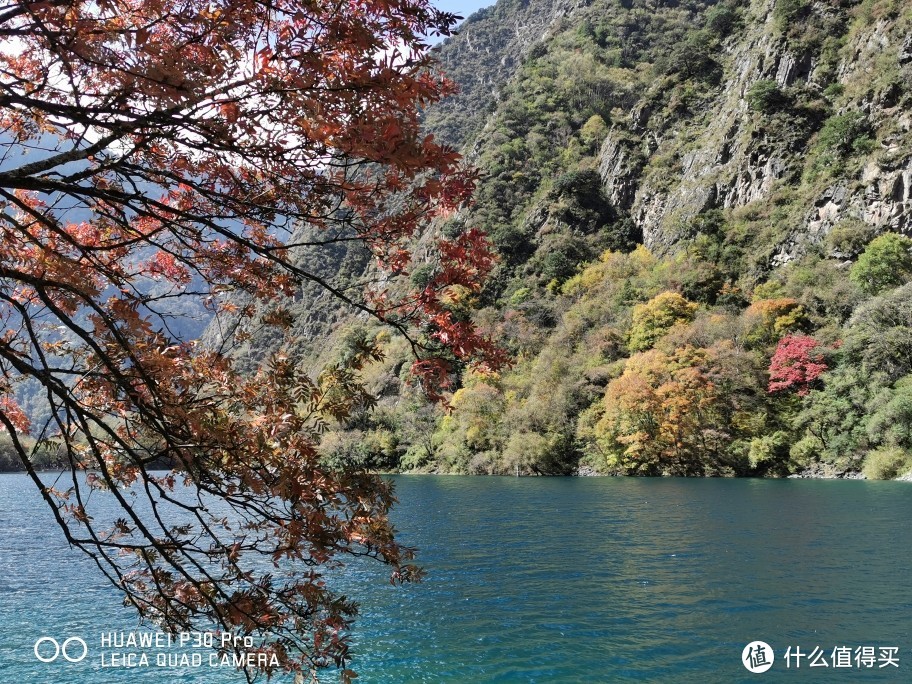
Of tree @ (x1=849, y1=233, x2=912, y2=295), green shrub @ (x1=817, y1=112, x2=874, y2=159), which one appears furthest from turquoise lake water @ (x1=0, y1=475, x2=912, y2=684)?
green shrub @ (x1=817, y1=112, x2=874, y2=159)

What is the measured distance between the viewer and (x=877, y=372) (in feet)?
128

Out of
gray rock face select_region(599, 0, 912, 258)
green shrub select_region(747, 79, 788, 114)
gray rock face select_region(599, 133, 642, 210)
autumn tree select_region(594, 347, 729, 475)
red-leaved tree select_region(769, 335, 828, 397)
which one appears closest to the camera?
red-leaved tree select_region(769, 335, 828, 397)

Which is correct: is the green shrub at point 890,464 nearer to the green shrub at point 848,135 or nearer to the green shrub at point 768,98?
the green shrub at point 848,135

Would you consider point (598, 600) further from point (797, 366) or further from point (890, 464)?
point (797, 366)

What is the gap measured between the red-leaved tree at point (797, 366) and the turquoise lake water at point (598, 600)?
61.5 ft

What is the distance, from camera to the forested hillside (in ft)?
144

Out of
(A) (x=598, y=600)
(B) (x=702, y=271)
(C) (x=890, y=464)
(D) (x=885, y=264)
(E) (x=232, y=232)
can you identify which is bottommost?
(C) (x=890, y=464)

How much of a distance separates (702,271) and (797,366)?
57.7 feet

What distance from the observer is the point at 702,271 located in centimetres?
5956

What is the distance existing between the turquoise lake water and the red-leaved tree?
18735 millimetres

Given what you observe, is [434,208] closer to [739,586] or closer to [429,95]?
[429,95]

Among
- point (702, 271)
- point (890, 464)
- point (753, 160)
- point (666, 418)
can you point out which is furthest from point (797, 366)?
point (753, 160)

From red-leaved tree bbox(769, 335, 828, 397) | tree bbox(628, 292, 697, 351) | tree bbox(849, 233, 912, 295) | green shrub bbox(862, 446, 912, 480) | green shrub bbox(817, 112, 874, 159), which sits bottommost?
green shrub bbox(862, 446, 912, 480)

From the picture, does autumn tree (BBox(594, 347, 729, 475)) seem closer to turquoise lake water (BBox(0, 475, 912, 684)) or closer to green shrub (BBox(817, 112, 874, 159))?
turquoise lake water (BBox(0, 475, 912, 684))
